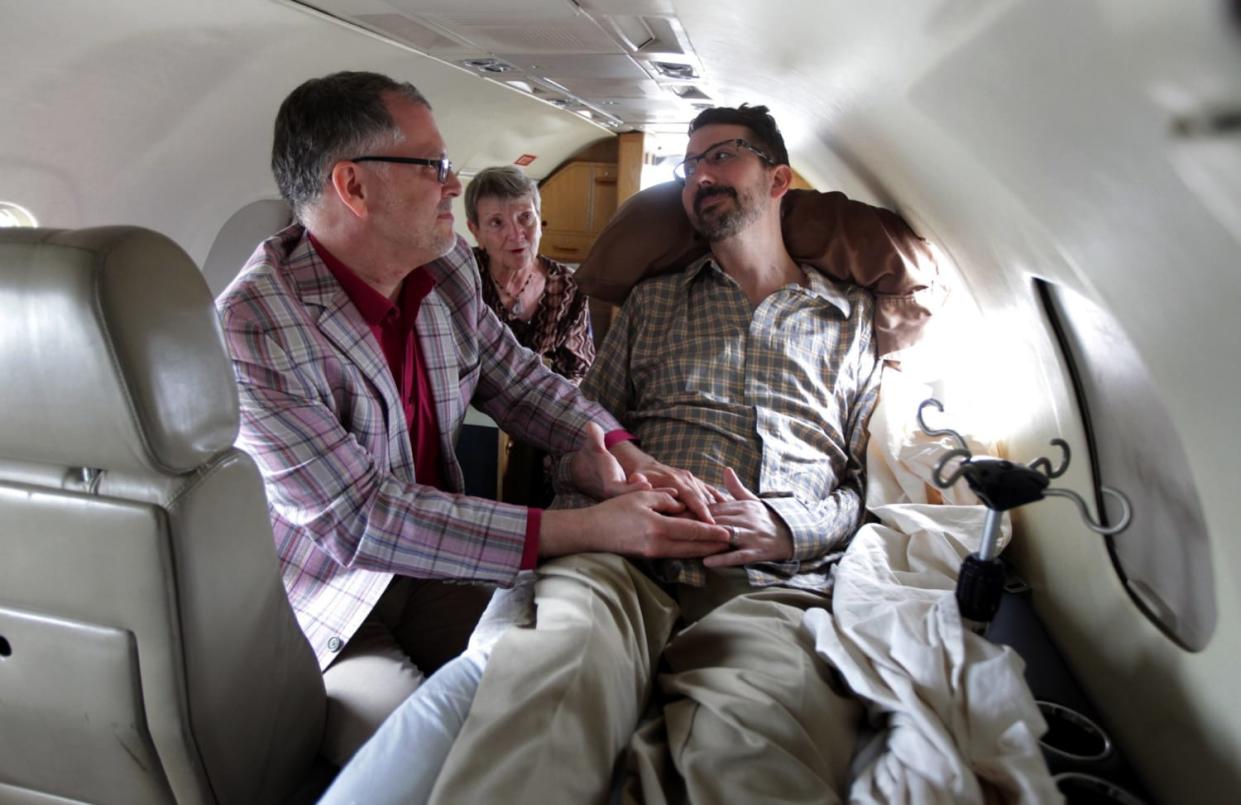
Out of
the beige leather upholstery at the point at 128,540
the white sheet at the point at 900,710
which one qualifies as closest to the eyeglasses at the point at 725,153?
the white sheet at the point at 900,710

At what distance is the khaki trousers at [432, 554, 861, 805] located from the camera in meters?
1.07

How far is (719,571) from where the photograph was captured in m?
1.80

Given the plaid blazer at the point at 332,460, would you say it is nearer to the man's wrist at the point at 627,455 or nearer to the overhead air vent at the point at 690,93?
the man's wrist at the point at 627,455

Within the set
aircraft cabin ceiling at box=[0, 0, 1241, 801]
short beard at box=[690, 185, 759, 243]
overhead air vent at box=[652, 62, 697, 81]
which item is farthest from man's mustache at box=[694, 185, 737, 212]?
overhead air vent at box=[652, 62, 697, 81]

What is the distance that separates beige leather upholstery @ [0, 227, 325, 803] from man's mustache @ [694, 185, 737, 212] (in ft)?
4.94

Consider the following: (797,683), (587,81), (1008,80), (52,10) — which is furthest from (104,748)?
(587,81)

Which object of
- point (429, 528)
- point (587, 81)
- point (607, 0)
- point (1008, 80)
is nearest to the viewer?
point (1008, 80)

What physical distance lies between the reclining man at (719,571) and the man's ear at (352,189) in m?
0.88

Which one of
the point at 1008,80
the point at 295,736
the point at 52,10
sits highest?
the point at 52,10

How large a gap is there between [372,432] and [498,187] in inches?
72.4

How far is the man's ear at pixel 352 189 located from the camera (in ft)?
5.55

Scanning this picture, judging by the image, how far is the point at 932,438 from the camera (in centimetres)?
204

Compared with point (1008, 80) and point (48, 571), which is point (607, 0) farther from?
point (48, 571)

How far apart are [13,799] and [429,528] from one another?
0.89 m
